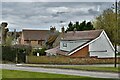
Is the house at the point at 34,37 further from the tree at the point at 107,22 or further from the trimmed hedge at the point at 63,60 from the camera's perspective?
the trimmed hedge at the point at 63,60

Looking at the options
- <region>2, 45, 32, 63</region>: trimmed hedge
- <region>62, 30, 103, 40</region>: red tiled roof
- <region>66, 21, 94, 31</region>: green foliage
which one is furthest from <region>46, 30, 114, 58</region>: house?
<region>66, 21, 94, 31</region>: green foliage

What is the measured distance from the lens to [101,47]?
30.2 meters

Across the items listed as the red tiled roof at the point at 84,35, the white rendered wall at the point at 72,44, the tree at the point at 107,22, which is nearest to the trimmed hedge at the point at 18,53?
the white rendered wall at the point at 72,44

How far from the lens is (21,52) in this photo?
26891 millimetres

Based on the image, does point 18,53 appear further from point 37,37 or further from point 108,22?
point 108,22

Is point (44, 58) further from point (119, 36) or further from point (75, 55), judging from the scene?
point (119, 36)

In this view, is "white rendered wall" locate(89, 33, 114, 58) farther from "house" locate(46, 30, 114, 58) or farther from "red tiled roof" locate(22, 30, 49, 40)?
"red tiled roof" locate(22, 30, 49, 40)

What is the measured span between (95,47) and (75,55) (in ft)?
7.87

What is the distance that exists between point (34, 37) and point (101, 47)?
9.00m

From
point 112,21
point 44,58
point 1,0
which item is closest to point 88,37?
point 112,21

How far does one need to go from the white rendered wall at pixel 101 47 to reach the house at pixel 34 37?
270 inches

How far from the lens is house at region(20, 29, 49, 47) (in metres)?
34.2

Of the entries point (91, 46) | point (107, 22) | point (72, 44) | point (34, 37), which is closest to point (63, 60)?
point (72, 44)

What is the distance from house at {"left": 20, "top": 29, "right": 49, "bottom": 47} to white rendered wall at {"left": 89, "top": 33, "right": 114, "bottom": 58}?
6.87 meters
